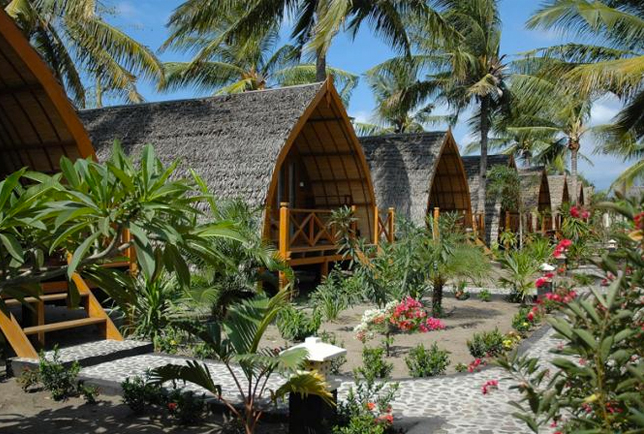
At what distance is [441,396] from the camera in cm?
557

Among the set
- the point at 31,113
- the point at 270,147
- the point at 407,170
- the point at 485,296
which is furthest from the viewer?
the point at 407,170

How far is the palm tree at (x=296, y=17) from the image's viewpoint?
558 inches

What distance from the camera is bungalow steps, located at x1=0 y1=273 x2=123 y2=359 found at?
663 centimetres

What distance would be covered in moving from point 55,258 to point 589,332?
6418mm

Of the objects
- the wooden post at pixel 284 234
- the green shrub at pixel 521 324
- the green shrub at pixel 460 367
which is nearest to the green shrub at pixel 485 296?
the green shrub at pixel 521 324

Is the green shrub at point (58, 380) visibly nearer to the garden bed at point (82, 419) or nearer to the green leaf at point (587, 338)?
the garden bed at point (82, 419)

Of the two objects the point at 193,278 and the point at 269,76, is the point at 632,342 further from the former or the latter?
the point at 269,76

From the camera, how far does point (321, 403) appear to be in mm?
4297

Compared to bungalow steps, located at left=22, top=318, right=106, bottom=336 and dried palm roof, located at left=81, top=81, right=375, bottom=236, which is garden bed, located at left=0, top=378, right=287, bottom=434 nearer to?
bungalow steps, located at left=22, top=318, right=106, bottom=336

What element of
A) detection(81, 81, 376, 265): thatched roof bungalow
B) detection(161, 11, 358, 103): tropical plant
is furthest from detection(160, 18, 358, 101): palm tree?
detection(81, 81, 376, 265): thatched roof bungalow

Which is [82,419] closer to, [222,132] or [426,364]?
[426,364]

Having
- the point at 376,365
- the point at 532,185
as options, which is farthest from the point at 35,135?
the point at 532,185

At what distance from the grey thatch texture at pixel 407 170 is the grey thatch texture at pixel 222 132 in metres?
6.14

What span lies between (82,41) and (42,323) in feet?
28.4
